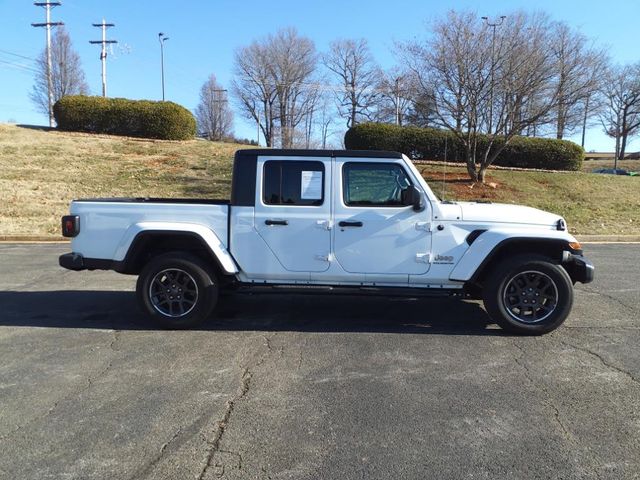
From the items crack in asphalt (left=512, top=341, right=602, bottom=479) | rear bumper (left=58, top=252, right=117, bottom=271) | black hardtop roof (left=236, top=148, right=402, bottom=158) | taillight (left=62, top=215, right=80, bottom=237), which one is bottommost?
crack in asphalt (left=512, top=341, right=602, bottom=479)

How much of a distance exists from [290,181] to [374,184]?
2.91 ft

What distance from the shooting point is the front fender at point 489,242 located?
5340 mm

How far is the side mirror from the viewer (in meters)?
5.40

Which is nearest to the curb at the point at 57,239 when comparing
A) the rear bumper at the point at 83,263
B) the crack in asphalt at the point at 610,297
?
the crack in asphalt at the point at 610,297

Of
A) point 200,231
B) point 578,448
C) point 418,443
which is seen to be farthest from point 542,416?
point 200,231

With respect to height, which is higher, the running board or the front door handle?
the front door handle

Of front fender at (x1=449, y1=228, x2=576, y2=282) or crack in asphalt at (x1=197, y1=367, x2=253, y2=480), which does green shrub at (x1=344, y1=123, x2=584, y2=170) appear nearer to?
front fender at (x1=449, y1=228, x2=576, y2=282)

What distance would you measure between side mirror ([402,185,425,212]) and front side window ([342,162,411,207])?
0.06 metres

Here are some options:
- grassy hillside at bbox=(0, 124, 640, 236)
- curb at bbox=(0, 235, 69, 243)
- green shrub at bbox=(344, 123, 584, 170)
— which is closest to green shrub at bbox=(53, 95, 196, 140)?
grassy hillside at bbox=(0, 124, 640, 236)

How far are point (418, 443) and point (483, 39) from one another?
1690cm

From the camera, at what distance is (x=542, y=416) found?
367 cm

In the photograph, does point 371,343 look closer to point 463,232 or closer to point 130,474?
point 463,232

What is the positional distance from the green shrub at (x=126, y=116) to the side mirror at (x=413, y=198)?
22.3 m

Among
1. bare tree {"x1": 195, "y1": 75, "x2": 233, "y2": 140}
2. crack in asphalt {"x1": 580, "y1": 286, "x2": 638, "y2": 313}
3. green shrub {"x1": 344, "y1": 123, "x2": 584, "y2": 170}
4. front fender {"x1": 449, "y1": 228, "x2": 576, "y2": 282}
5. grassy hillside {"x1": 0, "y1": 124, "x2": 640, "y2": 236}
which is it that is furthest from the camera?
bare tree {"x1": 195, "y1": 75, "x2": 233, "y2": 140}
